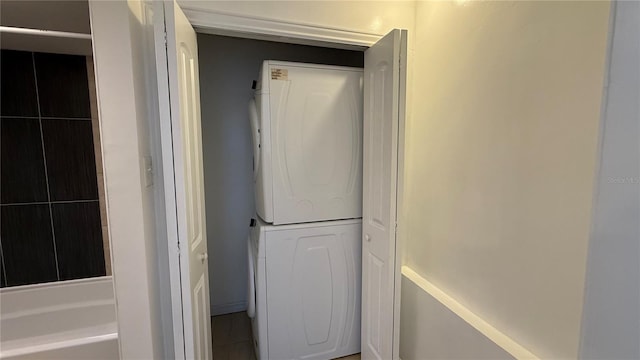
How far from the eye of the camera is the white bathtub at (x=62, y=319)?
144 centimetres

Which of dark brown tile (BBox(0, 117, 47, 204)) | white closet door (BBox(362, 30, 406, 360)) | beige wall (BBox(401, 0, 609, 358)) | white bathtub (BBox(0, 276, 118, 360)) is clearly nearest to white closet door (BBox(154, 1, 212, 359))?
white bathtub (BBox(0, 276, 118, 360))

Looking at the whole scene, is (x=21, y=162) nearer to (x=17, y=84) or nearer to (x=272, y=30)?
(x=17, y=84)

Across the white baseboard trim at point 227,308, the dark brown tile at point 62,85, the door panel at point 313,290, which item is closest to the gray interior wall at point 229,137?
the white baseboard trim at point 227,308

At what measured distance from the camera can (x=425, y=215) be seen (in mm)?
1569

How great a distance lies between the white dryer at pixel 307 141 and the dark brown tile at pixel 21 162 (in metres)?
1.36

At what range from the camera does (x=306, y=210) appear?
5.66 ft

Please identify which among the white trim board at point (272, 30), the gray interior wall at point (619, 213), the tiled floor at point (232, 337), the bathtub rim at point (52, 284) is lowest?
the tiled floor at point (232, 337)

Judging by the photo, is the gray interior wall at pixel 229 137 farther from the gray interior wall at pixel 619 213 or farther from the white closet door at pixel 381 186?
the gray interior wall at pixel 619 213

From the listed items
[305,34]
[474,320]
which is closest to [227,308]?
[474,320]

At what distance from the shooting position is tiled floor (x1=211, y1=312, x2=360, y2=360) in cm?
196

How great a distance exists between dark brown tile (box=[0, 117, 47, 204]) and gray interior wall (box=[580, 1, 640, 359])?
2592 mm

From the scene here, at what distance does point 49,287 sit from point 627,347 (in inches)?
107

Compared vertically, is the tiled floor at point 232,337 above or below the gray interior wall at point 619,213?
below

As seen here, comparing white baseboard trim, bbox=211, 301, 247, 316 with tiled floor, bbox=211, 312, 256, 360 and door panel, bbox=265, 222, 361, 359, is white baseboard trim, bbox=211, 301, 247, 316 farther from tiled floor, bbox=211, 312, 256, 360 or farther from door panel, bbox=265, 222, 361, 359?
door panel, bbox=265, 222, 361, 359
